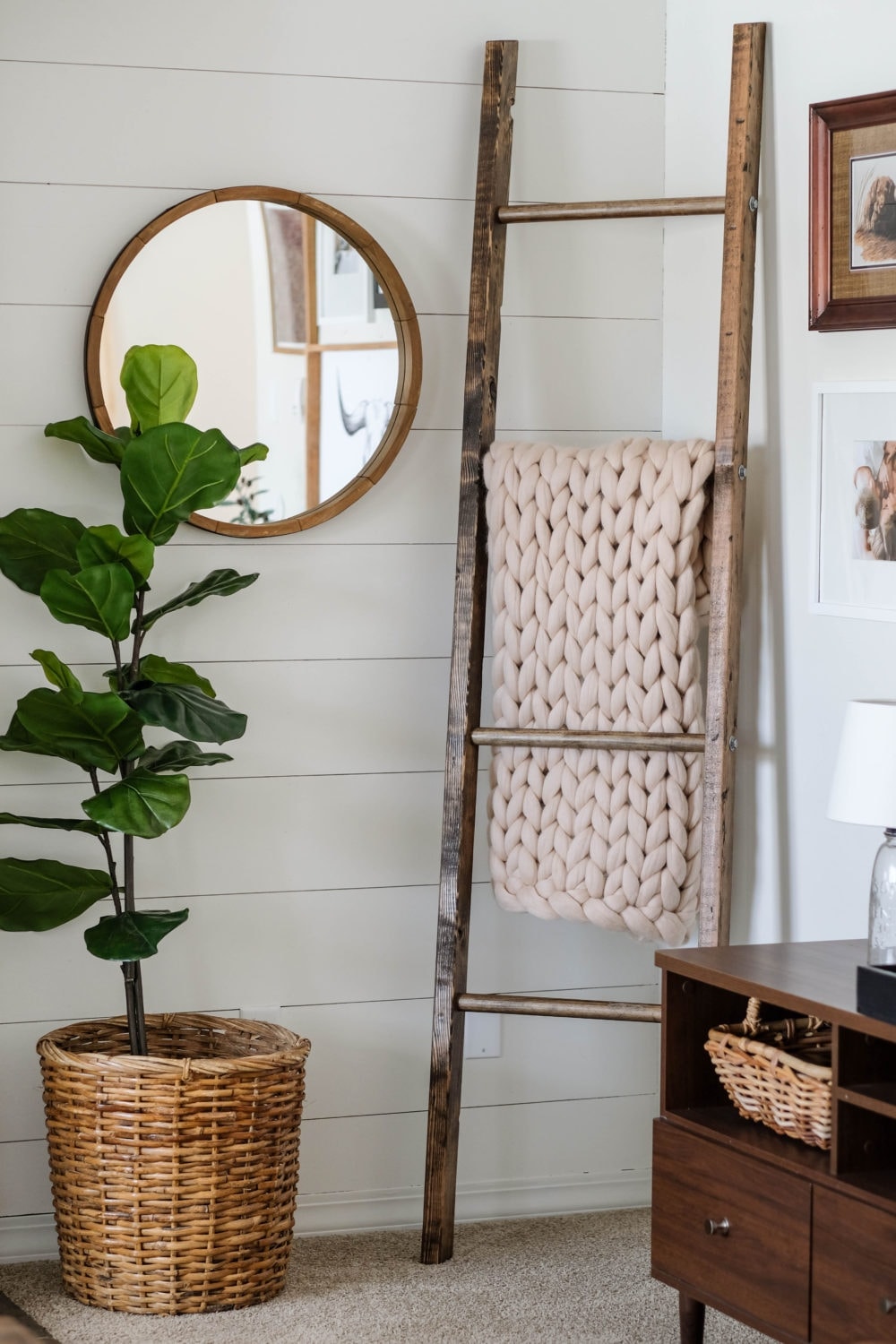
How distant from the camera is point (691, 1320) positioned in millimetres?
1985

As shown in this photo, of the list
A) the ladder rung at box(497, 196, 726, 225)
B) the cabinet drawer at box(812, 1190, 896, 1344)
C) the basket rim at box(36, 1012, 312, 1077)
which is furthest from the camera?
the ladder rung at box(497, 196, 726, 225)

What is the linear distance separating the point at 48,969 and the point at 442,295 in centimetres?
130

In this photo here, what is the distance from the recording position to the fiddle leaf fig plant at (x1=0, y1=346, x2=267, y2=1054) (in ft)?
7.11

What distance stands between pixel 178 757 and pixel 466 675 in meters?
0.49

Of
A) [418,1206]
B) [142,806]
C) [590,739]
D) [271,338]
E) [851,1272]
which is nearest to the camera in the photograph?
[851,1272]

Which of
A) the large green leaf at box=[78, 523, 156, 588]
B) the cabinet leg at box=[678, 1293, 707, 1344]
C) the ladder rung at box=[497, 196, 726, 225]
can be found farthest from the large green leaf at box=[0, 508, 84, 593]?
the cabinet leg at box=[678, 1293, 707, 1344]

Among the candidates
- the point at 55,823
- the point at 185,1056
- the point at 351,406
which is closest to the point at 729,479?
the point at 351,406

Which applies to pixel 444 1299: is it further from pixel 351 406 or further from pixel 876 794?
pixel 351 406

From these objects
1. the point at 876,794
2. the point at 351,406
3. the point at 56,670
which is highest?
the point at 351,406

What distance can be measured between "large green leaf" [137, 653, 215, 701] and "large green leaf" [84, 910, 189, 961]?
334mm

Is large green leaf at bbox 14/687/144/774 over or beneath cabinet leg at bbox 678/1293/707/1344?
over

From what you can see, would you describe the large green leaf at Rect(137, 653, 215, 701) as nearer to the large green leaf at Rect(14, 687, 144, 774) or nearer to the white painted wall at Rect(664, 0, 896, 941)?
the large green leaf at Rect(14, 687, 144, 774)

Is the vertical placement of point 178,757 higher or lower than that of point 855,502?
lower

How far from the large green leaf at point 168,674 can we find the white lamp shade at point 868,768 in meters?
0.96
